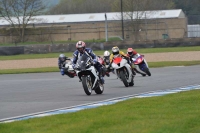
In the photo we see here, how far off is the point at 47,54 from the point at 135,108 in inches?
1318

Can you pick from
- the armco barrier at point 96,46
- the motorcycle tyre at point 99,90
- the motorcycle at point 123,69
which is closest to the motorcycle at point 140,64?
the motorcycle at point 123,69

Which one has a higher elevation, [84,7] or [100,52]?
[84,7]

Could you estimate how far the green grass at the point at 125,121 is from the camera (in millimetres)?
→ 8641

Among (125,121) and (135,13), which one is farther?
(135,13)

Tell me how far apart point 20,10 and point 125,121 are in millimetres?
57455

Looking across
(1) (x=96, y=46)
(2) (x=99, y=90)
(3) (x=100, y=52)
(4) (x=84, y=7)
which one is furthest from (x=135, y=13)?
(2) (x=99, y=90)

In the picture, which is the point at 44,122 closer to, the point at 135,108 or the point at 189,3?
the point at 135,108

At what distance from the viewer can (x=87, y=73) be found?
649 inches

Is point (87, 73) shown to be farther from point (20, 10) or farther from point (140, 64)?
point (20, 10)

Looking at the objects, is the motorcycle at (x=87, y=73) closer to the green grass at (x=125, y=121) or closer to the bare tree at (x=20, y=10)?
the green grass at (x=125, y=121)

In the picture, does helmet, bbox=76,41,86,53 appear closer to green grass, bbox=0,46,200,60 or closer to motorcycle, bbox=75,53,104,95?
motorcycle, bbox=75,53,104,95

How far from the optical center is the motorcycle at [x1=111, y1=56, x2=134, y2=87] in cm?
1872

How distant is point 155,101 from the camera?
12.4 meters

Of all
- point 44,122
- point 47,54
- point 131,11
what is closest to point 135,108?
point 44,122
